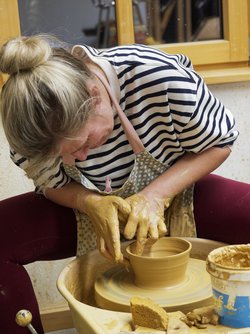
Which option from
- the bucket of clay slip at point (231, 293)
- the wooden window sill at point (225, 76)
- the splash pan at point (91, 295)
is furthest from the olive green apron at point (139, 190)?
the wooden window sill at point (225, 76)

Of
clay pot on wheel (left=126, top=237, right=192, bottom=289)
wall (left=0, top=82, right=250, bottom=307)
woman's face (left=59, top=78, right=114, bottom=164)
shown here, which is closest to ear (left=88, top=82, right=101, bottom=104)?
woman's face (left=59, top=78, right=114, bottom=164)

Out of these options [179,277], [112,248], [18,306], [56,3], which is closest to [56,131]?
[112,248]

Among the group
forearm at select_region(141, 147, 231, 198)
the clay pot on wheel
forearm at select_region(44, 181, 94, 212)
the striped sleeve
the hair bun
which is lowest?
the clay pot on wheel

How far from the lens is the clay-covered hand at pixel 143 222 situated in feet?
4.64

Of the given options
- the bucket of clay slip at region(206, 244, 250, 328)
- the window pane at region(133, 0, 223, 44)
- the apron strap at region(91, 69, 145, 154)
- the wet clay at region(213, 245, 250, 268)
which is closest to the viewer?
the bucket of clay slip at region(206, 244, 250, 328)

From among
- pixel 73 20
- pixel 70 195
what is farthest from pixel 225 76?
pixel 70 195

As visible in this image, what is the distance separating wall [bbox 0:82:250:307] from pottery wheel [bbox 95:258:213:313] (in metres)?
0.76

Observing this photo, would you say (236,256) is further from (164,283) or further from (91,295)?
(91,295)

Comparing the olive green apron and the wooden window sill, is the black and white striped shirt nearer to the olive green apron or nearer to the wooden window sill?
the olive green apron

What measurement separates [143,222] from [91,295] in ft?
0.91

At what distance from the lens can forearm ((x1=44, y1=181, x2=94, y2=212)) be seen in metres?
1.60

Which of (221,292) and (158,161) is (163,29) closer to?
(158,161)

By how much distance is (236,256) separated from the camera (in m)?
1.26

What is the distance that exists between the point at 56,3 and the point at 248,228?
1.16 meters
